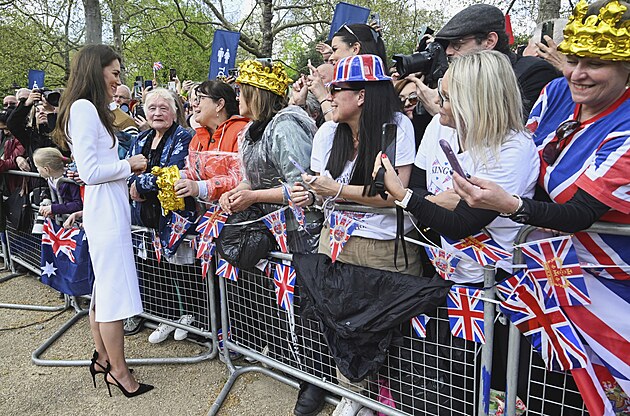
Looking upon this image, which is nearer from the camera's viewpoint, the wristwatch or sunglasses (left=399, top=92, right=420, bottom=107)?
the wristwatch

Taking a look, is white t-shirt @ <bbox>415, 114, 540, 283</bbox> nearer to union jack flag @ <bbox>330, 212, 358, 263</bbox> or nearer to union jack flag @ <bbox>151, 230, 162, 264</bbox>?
union jack flag @ <bbox>330, 212, 358, 263</bbox>

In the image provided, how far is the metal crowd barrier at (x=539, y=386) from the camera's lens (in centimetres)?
202

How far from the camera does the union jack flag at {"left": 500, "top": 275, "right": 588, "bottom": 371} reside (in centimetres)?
185

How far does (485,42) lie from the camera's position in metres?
2.74

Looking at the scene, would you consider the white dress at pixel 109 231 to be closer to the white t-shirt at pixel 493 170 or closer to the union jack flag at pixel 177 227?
the union jack flag at pixel 177 227

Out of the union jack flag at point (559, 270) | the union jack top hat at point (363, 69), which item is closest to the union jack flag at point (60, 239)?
the union jack top hat at point (363, 69)

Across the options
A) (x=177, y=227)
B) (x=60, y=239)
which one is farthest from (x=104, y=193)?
(x=60, y=239)

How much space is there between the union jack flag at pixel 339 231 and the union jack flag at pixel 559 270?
36.1 inches

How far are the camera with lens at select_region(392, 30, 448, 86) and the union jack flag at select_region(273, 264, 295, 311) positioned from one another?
1.34 metres

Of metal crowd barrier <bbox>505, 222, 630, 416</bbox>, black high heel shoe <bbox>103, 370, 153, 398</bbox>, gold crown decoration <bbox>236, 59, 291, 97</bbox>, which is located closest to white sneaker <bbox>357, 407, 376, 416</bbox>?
metal crowd barrier <bbox>505, 222, 630, 416</bbox>

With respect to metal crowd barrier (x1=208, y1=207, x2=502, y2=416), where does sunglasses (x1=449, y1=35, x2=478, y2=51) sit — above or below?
above

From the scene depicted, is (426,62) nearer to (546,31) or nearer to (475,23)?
(475,23)

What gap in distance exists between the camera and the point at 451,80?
1992 millimetres

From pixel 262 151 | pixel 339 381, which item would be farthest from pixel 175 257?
pixel 339 381
